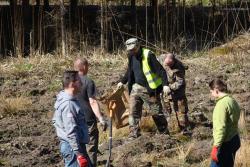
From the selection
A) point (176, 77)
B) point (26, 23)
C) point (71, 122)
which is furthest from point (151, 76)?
point (26, 23)

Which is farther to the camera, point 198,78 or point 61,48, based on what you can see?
point 61,48

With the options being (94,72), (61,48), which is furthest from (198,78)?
(61,48)

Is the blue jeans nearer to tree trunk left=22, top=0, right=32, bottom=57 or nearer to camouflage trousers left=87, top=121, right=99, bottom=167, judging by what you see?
camouflage trousers left=87, top=121, right=99, bottom=167

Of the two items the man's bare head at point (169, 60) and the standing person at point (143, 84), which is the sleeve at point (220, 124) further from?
the man's bare head at point (169, 60)

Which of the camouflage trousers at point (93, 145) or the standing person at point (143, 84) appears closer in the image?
the camouflage trousers at point (93, 145)

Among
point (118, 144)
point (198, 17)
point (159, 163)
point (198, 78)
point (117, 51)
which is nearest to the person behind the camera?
point (159, 163)

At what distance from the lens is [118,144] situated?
9.70 meters

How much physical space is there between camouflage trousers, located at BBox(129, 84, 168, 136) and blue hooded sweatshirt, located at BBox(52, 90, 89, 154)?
12.1 feet

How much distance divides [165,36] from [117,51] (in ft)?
4.97

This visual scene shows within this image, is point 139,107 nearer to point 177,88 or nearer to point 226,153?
point 177,88

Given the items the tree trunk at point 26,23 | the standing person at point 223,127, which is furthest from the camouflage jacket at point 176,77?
the tree trunk at point 26,23

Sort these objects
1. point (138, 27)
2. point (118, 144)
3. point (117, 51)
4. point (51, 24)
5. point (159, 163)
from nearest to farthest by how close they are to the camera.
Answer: point (159, 163) < point (118, 144) < point (117, 51) < point (51, 24) < point (138, 27)

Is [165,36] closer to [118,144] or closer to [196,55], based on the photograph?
[196,55]

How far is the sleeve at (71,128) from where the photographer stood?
19.7 ft
